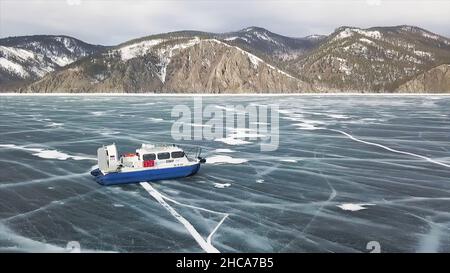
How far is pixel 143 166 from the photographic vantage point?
111 ft

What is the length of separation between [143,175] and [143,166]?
2.39 ft

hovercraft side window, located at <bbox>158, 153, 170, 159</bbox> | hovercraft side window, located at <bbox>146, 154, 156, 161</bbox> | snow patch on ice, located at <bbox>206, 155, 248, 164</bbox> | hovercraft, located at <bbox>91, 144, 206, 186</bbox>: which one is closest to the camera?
hovercraft, located at <bbox>91, 144, 206, 186</bbox>

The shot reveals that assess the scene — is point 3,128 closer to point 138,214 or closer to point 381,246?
point 138,214

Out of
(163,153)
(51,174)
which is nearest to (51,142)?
(51,174)

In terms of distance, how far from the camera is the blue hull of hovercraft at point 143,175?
107 ft

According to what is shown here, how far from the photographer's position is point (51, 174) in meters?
35.8

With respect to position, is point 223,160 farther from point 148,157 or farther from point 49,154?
point 49,154

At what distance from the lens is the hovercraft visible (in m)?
33.0

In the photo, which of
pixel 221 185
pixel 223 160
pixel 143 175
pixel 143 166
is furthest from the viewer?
pixel 223 160

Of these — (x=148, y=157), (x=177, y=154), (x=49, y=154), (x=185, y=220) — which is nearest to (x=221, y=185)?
(x=177, y=154)

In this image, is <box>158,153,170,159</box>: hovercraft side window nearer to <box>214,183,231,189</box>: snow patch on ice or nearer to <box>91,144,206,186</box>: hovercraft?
<box>91,144,206,186</box>: hovercraft

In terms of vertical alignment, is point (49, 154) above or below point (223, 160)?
above

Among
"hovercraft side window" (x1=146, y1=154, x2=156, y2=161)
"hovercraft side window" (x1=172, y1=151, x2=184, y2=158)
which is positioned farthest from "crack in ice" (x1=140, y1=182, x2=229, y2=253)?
"hovercraft side window" (x1=172, y1=151, x2=184, y2=158)

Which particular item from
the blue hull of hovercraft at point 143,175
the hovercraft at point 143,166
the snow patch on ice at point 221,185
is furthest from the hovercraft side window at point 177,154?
the snow patch on ice at point 221,185
